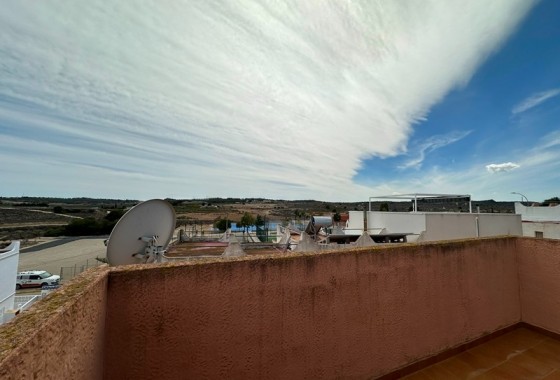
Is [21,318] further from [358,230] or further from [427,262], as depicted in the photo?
[358,230]

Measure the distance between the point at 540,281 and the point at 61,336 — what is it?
6769 mm

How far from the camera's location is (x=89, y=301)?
187cm

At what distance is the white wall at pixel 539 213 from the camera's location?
19.0m

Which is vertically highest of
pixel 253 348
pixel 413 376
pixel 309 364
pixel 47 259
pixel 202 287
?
pixel 202 287

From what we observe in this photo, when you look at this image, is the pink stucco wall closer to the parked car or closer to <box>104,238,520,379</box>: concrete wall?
<box>104,238,520,379</box>: concrete wall

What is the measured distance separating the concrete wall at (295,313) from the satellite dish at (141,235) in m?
2.57

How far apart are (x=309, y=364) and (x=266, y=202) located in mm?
92009

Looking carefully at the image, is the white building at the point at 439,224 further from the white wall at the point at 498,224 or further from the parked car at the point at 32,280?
the parked car at the point at 32,280

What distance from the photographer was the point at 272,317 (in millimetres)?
2854

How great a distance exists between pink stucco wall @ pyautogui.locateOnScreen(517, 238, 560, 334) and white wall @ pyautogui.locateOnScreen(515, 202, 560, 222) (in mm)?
20545

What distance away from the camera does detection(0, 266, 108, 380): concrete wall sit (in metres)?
1.09

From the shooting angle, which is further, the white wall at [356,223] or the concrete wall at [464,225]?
the white wall at [356,223]

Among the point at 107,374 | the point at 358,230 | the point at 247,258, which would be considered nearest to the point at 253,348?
the point at 247,258

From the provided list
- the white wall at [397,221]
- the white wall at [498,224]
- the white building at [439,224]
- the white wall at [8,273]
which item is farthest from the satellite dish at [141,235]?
the white wall at [498,224]
